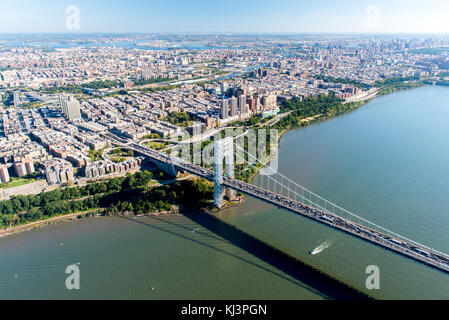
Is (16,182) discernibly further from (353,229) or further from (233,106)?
(233,106)

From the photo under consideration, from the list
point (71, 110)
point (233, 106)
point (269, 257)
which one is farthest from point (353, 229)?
point (71, 110)

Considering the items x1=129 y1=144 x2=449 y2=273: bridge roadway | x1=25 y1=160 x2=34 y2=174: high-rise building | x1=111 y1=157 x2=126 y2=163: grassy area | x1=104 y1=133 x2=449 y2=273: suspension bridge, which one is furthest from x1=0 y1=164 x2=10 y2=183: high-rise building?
x1=129 y1=144 x2=449 y2=273: bridge roadway

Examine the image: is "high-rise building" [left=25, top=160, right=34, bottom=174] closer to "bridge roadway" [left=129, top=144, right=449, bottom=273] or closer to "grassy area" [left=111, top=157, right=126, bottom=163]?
"grassy area" [left=111, top=157, right=126, bottom=163]

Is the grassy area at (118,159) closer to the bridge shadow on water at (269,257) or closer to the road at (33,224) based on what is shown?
the road at (33,224)

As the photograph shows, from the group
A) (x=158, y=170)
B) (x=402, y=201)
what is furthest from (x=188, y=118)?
(x=402, y=201)

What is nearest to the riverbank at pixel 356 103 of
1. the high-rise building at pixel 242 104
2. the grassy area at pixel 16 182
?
the high-rise building at pixel 242 104

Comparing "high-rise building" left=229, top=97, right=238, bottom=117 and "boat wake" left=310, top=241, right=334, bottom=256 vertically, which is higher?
"high-rise building" left=229, top=97, right=238, bottom=117
